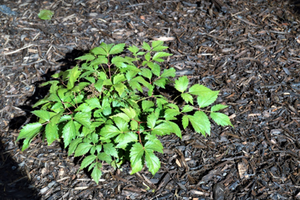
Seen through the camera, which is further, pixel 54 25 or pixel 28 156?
pixel 54 25

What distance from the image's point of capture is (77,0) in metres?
4.12

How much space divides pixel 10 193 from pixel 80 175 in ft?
2.05

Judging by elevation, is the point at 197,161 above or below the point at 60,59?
below

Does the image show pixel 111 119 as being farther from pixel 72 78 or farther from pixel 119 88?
pixel 72 78

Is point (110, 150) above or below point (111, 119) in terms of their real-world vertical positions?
below

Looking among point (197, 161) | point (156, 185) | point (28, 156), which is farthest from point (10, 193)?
point (197, 161)

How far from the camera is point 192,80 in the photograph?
3234 millimetres

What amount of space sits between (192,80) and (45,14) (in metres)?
2.27

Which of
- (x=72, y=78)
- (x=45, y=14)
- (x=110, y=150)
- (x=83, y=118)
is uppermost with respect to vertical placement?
(x=45, y=14)

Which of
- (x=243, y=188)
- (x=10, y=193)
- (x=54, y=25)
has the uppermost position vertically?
(x=54, y=25)

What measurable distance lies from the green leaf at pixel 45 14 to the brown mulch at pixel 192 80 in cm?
7

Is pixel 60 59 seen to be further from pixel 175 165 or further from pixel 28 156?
pixel 175 165

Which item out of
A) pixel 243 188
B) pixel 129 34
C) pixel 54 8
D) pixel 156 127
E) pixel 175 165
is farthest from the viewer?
pixel 54 8

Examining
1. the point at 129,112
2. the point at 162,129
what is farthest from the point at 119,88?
the point at 162,129
